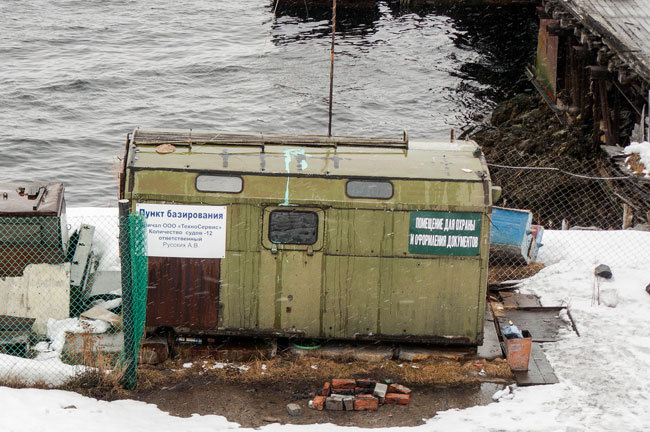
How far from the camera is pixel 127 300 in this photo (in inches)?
355

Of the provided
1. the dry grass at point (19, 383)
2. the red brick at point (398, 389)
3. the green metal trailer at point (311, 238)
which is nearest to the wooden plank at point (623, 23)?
the green metal trailer at point (311, 238)

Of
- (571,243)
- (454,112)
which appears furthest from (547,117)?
(571,243)

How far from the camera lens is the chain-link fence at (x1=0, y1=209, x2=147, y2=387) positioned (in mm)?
9008

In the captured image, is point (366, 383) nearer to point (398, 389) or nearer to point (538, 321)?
point (398, 389)

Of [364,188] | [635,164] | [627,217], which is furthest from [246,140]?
[627,217]

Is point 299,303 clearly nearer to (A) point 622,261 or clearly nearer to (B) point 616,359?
(B) point 616,359

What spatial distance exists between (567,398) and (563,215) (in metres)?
9.45

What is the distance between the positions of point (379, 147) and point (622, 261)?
467 cm

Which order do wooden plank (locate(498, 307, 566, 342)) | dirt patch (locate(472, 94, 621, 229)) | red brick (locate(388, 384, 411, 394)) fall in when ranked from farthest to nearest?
dirt patch (locate(472, 94, 621, 229)) → wooden plank (locate(498, 307, 566, 342)) → red brick (locate(388, 384, 411, 394))

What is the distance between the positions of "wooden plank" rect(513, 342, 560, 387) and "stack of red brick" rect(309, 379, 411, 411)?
1351 millimetres

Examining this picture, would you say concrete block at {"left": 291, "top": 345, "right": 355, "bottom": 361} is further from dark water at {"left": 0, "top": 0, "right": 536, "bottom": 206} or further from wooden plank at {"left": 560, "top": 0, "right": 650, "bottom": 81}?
dark water at {"left": 0, "top": 0, "right": 536, "bottom": 206}

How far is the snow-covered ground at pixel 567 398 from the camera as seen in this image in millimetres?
8359

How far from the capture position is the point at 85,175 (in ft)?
79.2

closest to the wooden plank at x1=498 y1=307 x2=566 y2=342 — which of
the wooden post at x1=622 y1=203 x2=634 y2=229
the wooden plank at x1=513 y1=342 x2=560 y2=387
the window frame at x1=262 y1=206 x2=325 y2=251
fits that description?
the wooden plank at x1=513 y1=342 x2=560 y2=387
